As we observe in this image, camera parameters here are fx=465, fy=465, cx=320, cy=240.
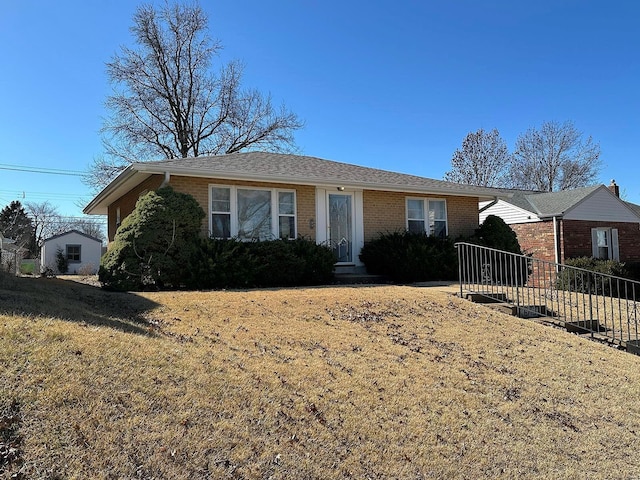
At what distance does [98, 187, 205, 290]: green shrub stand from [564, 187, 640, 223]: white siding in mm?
16949

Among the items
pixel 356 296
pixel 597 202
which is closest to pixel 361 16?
pixel 356 296

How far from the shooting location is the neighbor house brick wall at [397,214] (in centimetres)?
1493

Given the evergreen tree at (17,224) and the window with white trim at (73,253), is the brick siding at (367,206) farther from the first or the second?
the evergreen tree at (17,224)

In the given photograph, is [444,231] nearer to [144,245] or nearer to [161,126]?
[144,245]

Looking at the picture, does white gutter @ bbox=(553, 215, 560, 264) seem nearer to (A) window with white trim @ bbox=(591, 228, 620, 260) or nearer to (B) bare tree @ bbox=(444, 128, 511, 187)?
(A) window with white trim @ bbox=(591, 228, 620, 260)

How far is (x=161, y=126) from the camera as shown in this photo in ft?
96.4

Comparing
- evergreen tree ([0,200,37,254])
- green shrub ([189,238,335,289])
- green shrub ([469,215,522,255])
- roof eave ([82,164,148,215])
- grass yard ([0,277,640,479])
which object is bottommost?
grass yard ([0,277,640,479])

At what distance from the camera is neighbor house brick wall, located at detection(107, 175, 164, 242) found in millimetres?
13109

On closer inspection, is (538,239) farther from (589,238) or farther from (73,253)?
(73,253)

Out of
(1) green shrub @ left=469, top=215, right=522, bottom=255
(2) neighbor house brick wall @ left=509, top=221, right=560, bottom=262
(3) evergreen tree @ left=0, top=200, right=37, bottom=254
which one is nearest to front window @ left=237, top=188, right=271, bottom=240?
(1) green shrub @ left=469, top=215, right=522, bottom=255

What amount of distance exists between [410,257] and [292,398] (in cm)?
927

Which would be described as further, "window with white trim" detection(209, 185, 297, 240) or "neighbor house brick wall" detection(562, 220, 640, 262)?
"neighbor house brick wall" detection(562, 220, 640, 262)

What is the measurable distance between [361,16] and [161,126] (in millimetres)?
18900

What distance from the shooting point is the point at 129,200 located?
1594 centimetres
